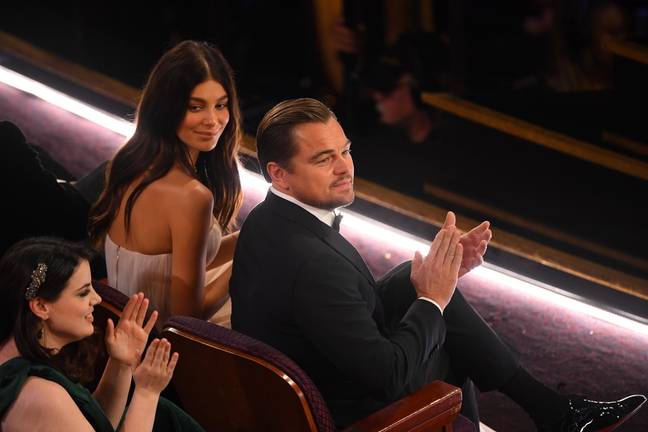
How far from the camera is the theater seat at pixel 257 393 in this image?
2.52 meters

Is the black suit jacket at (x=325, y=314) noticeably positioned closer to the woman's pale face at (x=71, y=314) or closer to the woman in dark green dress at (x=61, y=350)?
the woman in dark green dress at (x=61, y=350)

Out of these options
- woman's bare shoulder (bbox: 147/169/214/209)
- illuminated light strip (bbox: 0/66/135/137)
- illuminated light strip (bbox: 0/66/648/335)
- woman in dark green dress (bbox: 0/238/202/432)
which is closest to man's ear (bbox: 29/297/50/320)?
woman in dark green dress (bbox: 0/238/202/432)

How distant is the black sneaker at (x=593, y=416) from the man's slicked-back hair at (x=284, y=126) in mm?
982

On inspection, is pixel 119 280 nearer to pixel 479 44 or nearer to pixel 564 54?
pixel 564 54

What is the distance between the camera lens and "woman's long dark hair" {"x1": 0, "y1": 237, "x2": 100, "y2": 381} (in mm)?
2395

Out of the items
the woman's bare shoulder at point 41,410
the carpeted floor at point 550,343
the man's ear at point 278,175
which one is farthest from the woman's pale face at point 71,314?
the carpeted floor at point 550,343

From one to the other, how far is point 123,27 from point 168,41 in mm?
299

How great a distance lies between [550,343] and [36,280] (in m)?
1.88

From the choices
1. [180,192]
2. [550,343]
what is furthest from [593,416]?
[180,192]

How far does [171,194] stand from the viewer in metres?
3.10

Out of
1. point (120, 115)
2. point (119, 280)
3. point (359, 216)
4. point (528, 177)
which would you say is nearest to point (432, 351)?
point (119, 280)

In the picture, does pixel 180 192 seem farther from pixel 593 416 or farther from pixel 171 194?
pixel 593 416

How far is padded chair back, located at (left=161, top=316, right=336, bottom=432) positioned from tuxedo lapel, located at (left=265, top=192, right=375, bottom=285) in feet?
0.99

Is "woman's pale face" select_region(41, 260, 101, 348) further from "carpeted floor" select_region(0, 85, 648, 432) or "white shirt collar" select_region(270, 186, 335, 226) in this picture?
"carpeted floor" select_region(0, 85, 648, 432)
